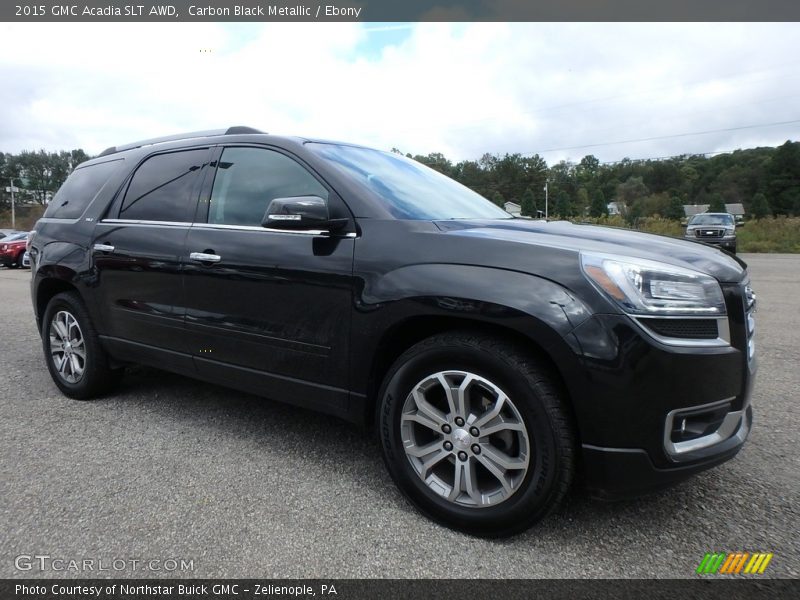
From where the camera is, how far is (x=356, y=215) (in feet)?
8.63

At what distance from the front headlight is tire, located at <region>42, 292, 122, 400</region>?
133 inches

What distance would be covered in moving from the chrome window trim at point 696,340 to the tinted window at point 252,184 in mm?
1659

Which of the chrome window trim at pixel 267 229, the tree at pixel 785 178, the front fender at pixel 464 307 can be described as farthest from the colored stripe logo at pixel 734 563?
the tree at pixel 785 178

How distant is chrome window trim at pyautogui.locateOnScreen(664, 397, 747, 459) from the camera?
2.00 meters

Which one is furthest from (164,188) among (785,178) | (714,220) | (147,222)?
(785,178)

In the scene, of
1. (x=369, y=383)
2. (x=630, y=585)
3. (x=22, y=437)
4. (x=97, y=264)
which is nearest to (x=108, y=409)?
(x=22, y=437)

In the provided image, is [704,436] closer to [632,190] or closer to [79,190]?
[79,190]

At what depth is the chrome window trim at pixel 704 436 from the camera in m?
2.00

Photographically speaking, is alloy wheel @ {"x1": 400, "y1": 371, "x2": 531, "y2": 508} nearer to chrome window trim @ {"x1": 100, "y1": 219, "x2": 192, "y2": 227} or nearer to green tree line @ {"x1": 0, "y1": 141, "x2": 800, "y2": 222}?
chrome window trim @ {"x1": 100, "y1": 219, "x2": 192, "y2": 227}

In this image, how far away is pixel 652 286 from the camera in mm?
2033

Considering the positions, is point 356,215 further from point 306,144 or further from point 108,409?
point 108,409

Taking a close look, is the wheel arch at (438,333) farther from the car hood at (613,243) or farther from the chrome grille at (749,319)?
the chrome grille at (749,319)

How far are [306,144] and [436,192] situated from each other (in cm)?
81

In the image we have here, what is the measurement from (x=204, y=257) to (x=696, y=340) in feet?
8.04
